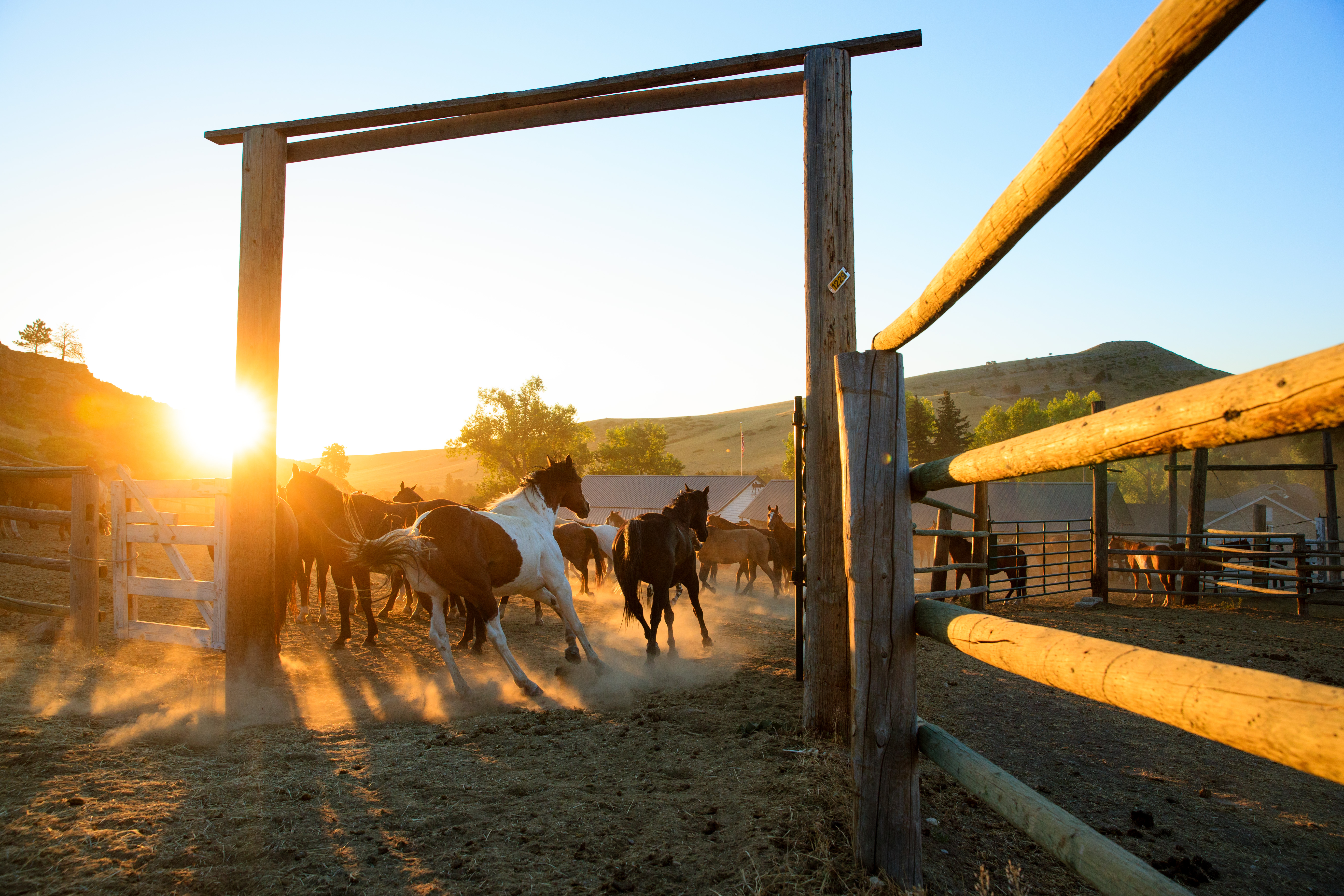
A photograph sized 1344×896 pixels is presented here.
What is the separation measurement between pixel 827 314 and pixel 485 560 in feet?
13.5

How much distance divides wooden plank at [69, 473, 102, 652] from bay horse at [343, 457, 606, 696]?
7.62 feet

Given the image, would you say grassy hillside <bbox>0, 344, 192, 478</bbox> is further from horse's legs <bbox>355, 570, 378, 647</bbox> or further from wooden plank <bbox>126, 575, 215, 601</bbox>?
wooden plank <bbox>126, 575, 215, 601</bbox>

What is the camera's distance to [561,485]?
856 centimetres

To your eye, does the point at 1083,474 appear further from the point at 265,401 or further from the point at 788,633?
the point at 265,401

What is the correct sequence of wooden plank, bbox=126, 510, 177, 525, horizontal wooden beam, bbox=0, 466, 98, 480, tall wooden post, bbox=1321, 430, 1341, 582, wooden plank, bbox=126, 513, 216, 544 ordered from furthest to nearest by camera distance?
tall wooden post, bbox=1321, 430, 1341, 582
horizontal wooden beam, bbox=0, 466, 98, 480
wooden plank, bbox=126, 510, 177, 525
wooden plank, bbox=126, 513, 216, 544

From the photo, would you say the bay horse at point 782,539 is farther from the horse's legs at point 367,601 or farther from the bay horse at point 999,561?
the horse's legs at point 367,601

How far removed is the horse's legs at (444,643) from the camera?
616 centimetres

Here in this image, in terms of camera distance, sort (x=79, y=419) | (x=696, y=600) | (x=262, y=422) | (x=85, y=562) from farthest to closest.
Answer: (x=79, y=419)
(x=696, y=600)
(x=85, y=562)
(x=262, y=422)

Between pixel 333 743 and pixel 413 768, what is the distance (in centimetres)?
93

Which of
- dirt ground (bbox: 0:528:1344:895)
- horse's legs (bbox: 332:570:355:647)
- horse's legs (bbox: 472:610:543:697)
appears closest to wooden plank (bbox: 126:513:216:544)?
dirt ground (bbox: 0:528:1344:895)

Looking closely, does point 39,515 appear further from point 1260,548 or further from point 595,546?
point 1260,548

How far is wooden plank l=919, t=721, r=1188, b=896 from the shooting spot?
1.48 metres

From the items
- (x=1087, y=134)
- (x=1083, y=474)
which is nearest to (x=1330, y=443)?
(x=1087, y=134)

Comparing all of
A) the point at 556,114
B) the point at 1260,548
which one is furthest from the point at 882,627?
the point at 1260,548
